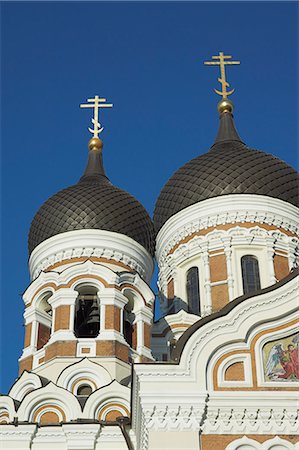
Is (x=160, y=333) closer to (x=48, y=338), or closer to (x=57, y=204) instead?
(x=48, y=338)

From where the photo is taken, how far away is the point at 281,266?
18562mm

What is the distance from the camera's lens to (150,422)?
10.9 m

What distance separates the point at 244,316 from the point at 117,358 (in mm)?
4674

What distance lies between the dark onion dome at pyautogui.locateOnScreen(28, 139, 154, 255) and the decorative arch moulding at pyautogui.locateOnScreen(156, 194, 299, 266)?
2.67 ft

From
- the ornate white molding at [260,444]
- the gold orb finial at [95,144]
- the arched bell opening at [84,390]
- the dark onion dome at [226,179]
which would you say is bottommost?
the ornate white molding at [260,444]

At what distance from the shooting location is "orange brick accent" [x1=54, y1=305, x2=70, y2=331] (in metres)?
16.4

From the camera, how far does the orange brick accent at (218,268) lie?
1845cm

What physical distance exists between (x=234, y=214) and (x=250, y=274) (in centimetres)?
139

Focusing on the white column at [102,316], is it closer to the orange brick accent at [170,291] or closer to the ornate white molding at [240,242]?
the orange brick accent at [170,291]

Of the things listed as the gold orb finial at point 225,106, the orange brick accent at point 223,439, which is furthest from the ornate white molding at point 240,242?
the orange brick accent at point 223,439

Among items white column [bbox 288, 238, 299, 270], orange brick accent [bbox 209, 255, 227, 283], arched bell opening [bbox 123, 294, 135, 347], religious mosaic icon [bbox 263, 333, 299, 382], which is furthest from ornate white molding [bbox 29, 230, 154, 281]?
religious mosaic icon [bbox 263, 333, 299, 382]

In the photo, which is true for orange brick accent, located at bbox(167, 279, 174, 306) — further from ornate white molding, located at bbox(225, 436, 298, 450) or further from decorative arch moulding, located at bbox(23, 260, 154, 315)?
ornate white molding, located at bbox(225, 436, 298, 450)

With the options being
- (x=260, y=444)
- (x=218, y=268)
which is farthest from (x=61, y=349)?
(x=260, y=444)

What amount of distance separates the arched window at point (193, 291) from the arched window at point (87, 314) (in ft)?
7.69
